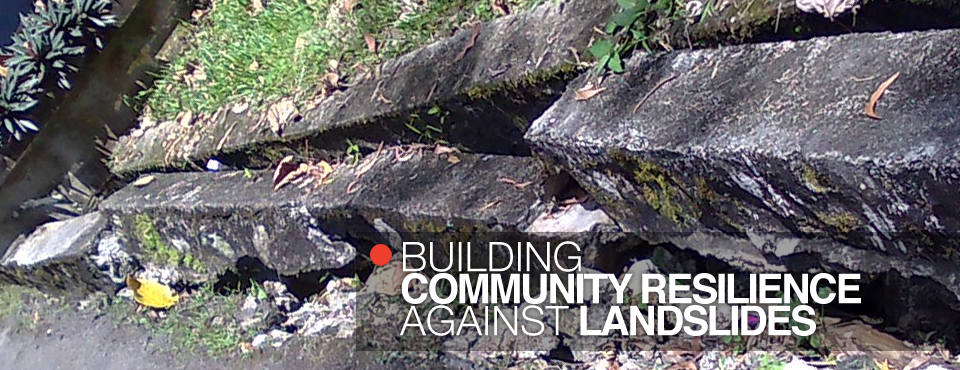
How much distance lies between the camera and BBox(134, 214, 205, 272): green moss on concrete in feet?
12.4

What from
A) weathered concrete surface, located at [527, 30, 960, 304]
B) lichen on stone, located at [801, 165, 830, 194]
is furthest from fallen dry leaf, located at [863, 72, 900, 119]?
lichen on stone, located at [801, 165, 830, 194]

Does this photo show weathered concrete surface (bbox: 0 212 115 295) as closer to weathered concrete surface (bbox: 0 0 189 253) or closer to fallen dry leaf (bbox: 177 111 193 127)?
weathered concrete surface (bbox: 0 0 189 253)

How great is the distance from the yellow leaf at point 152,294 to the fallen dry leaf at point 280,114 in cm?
104

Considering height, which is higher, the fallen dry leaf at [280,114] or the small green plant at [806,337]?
the fallen dry leaf at [280,114]

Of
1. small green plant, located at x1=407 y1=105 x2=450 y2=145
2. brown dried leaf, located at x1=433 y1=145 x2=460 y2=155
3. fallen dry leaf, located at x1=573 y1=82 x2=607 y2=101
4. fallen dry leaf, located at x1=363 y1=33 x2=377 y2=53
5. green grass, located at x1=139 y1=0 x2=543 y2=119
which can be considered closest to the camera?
fallen dry leaf, located at x1=573 y1=82 x2=607 y2=101

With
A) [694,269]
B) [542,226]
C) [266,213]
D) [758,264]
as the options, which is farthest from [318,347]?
[758,264]

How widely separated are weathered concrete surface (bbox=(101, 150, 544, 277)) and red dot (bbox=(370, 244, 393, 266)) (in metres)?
0.08

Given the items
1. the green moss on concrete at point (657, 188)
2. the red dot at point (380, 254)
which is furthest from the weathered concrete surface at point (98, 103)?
the green moss on concrete at point (657, 188)

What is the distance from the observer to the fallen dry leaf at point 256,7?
13.7ft

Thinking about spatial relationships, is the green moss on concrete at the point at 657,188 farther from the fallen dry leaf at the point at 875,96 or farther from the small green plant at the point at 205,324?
the small green plant at the point at 205,324

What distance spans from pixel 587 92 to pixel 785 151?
2.19ft

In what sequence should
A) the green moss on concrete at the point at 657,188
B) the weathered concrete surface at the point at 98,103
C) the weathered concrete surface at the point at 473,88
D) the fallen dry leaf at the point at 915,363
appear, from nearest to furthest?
the green moss on concrete at the point at 657,188 < the fallen dry leaf at the point at 915,363 < the weathered concrete surface at the point at 473,88 < the weathered concrete surface at the point at 98,103

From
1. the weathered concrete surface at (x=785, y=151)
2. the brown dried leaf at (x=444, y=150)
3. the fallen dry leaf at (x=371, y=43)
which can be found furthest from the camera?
the fallen dry leaf at (x=371, y=43)

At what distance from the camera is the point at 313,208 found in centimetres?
298
